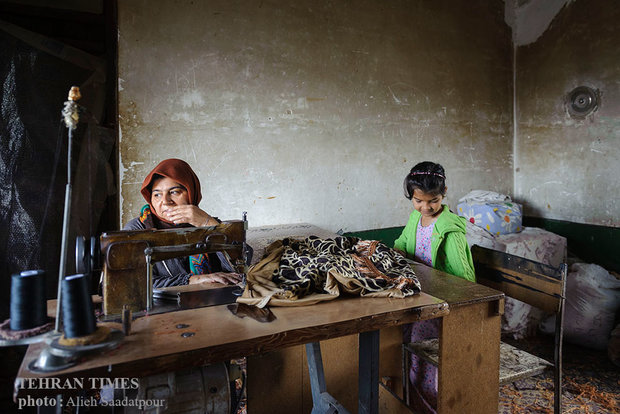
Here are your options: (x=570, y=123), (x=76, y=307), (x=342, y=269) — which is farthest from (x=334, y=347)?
(x=570, y=123)

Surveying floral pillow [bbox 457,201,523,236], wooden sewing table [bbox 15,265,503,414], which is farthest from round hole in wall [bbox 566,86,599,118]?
wooden sewing table [bbox 15,265,503,414]

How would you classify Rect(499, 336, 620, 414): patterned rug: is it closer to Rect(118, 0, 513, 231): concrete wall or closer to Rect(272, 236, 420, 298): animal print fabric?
Rect(272, 236, 420, 298): animal print fabric

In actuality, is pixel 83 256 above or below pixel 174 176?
below

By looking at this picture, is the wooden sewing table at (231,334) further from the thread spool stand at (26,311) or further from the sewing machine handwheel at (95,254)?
the sewing machine handwheel at (95,254)

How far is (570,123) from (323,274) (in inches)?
150

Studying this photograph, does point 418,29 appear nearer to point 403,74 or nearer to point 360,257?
point 403,74

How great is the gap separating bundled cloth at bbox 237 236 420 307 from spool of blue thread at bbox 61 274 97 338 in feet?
1.80

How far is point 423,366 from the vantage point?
211 centimetres

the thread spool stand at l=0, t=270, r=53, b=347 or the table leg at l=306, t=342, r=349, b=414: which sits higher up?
the thread spool stand at l=0, t=270, r=53, b=347

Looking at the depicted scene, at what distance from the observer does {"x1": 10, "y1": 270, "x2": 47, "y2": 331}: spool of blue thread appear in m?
1.19

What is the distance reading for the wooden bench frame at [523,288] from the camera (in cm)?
180

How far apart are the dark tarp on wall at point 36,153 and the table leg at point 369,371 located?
236 cm

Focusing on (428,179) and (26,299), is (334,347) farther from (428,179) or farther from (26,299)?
(26,299)

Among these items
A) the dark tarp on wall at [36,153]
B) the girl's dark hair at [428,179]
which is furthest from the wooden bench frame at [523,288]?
the dark tarp on wall at [36,153]
